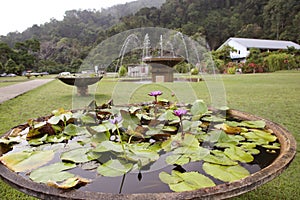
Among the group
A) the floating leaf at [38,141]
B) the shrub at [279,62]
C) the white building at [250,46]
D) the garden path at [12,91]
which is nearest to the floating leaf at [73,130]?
the floating leaf at [38,141]

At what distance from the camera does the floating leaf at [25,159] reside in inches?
32.7

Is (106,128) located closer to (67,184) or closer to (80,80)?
(67,184)

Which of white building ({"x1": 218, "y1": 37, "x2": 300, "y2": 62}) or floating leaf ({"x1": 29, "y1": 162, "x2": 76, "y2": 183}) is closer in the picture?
floating leaf ({"x1": 29, "y1": 162, "x2": 76, "y2": 183})

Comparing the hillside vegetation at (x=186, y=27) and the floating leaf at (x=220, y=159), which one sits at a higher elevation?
the hillside vegetation at (x=186, y=27)

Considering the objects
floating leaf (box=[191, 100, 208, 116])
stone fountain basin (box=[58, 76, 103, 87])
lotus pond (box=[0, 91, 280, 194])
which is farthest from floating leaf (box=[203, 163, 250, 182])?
stone fountain basin (box=[58, 76, 103, 87])

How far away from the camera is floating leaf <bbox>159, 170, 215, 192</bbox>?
28.0 inches

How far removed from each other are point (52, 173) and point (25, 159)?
189 millimetres

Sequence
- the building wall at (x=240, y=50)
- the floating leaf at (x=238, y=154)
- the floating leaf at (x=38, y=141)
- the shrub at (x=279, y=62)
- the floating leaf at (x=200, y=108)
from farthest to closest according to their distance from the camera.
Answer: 1. the building wall at (x=240, y=50)
2. the shrub at (x=279, y=62)
3. the floating leaf at (x=200, y=108)
4. the floating leaf at (x=38, y=141)
5. the floating leaf at (x=238, y=154)

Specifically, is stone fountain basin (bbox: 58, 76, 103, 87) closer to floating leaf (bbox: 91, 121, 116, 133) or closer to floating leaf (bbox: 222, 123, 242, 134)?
floating leaf (bbox: 91, 121, 116, 133)

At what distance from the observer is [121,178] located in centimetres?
78

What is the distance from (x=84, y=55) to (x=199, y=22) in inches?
534

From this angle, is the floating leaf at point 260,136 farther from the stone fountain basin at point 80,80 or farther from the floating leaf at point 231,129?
the stone fountain basin at point 80,80

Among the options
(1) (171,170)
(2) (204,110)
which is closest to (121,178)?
Result: (1) (171,170)

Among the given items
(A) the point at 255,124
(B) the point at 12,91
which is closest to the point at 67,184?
(A) the point at 255,124
